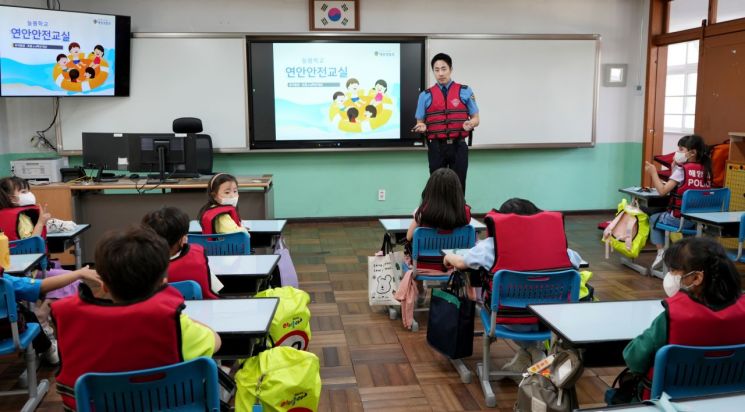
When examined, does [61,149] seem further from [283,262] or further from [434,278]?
[434,278]

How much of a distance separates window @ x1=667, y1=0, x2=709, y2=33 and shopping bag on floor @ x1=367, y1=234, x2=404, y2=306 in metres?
4.80

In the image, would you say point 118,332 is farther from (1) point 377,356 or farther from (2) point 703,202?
(2) point 703,202

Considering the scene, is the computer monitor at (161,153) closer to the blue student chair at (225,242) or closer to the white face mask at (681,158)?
the blue student chair at (225,242)

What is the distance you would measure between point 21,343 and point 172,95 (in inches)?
179

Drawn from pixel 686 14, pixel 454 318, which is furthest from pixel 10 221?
pixel 686 14

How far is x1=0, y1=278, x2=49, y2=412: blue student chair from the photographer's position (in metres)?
2.44

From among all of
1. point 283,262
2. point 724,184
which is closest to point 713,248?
point 283,262

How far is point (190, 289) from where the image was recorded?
224cm

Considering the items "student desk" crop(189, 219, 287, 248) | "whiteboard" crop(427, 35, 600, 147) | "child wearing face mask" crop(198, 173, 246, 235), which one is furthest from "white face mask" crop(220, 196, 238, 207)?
"whiteboard" crop(427, 35, 600, 147)

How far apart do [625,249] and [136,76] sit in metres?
5.21

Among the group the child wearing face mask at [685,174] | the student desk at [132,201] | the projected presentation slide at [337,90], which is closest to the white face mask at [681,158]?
the child wearing face mask at [685,174]

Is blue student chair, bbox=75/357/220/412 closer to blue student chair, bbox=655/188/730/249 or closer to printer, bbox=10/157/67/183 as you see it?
blue student chair, bbox=655/188/730/249

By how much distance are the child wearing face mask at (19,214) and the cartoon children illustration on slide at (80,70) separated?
2769 mm

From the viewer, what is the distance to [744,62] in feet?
19.0
